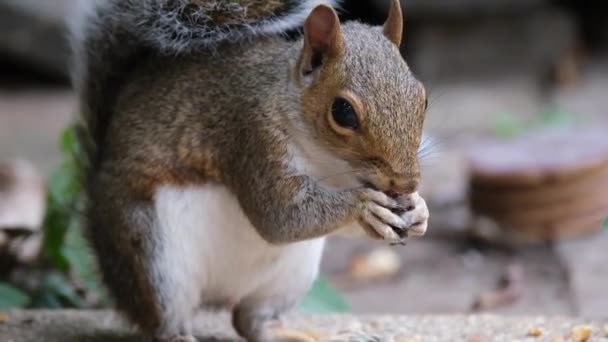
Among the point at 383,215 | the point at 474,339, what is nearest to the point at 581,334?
the point at 474,339

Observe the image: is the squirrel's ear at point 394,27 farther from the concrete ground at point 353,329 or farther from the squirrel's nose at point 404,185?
the concrete ground at point 353,329

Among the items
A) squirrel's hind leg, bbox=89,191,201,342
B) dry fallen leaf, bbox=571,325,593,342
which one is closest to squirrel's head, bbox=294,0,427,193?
squirrel's hind leg, bbox=89,191,201,342

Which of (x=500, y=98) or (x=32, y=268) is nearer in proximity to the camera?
(x=32, y=268)

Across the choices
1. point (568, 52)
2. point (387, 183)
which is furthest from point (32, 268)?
point (568, 52)

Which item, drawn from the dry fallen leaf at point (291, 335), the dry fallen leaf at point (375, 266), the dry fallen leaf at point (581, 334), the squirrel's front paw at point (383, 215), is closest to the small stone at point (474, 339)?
the dry fallen leaf at point (581, 334)

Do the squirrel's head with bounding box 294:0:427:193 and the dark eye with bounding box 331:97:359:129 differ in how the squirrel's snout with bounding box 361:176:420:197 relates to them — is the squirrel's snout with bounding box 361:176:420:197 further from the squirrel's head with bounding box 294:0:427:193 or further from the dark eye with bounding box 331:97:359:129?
the dark eye with bounding box 331:97:359:129

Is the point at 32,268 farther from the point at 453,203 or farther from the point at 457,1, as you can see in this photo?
the point at 457,1
